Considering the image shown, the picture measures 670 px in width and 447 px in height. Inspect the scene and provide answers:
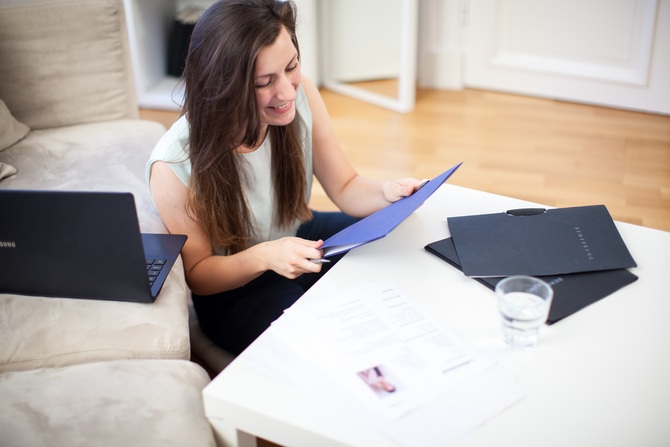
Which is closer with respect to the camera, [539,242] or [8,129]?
[539,242]

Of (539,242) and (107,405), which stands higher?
(539,242)

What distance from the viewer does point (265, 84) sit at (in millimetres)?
1345

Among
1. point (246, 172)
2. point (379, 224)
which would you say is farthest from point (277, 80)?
point (379, 224)

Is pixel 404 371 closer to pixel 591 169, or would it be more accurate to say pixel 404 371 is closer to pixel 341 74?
pixel 591 169

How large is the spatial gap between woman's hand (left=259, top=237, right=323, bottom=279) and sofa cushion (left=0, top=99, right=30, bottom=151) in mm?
1011

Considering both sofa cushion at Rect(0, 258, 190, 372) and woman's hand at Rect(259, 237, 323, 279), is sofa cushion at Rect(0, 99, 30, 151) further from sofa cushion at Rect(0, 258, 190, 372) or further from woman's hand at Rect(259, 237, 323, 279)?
woman's hand at Rect(259, 237, 323, 279)

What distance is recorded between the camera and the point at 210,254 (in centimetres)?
147

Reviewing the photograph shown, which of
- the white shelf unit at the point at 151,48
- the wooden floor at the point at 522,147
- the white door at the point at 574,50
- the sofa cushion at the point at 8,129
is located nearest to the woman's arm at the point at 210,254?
the sofa cushion at the point at 8,129

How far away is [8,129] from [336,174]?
93 centimetres

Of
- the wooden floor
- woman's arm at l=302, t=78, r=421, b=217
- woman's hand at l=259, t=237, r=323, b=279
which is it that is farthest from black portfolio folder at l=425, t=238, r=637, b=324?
the wooden floor

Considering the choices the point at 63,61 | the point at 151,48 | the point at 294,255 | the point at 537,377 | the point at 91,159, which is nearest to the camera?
the point at 537,377

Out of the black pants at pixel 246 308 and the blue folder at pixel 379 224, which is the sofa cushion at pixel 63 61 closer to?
the black pants at pixel 246 308

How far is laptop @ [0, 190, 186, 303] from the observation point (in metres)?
1.17

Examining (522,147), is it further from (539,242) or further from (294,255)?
(294,255)
